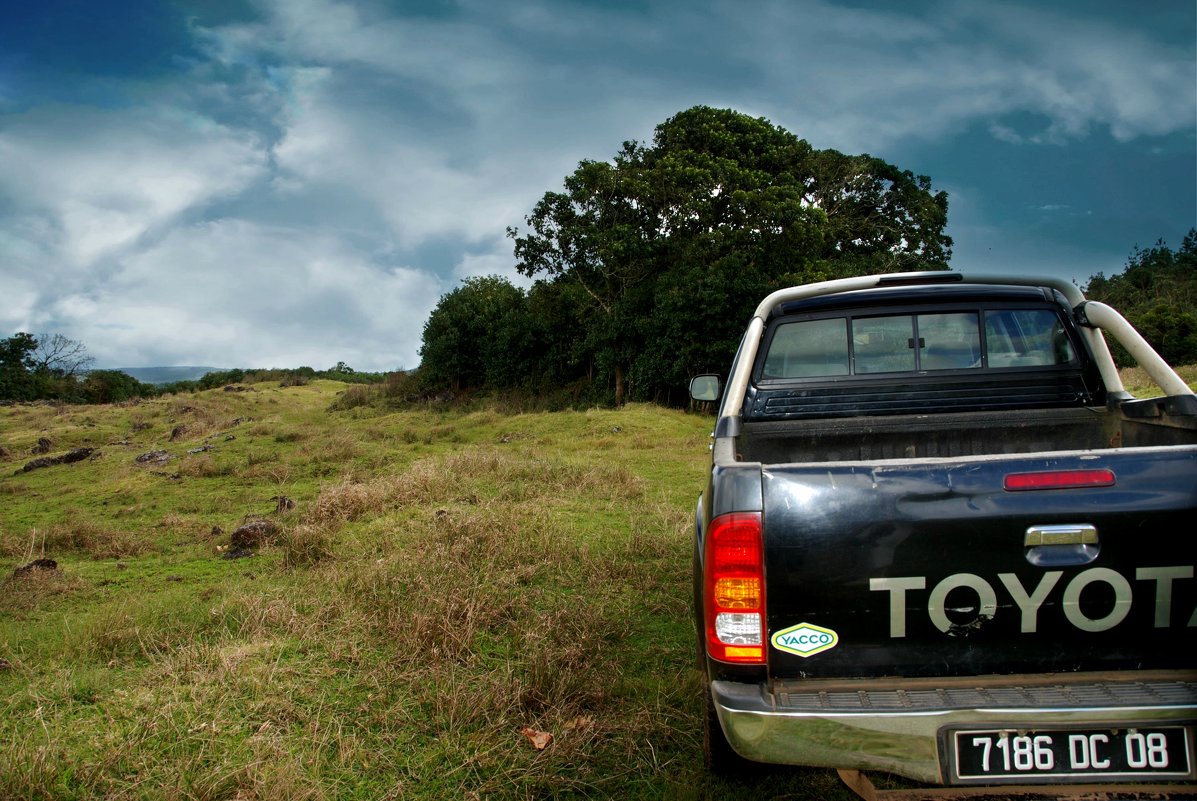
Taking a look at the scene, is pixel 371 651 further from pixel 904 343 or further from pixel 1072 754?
pixel 904 343

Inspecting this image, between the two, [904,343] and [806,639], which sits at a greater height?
[904,343]

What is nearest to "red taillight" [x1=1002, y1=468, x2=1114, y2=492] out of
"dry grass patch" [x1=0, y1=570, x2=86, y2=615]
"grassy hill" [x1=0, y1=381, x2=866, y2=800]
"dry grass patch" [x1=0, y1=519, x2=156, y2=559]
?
"grassy hill" [x1=0, y1=381, x2=866, y2=800]

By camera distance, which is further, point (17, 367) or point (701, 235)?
point (17, 367)

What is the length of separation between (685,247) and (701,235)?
1177 millimetres

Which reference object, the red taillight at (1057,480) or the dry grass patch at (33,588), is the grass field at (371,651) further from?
the red taillight at (1057,480)

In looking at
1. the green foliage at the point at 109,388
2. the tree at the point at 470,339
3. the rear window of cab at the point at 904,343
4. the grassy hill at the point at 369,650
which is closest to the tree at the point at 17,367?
the green foliage at the point at 109,388

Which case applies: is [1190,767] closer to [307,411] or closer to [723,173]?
[723,173]

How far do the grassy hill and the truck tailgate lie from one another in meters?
1.16

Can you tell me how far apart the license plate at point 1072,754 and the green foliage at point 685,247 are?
19.5 metres

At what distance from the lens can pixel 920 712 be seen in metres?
1.87

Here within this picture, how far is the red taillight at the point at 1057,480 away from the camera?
6.30ft

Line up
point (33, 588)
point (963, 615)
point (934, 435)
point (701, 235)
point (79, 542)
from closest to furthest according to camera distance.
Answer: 1. point (963, 615)
2. point (934, 435)
3. point (33, 588)
4. point (79, 542)
5. point (701, 235)

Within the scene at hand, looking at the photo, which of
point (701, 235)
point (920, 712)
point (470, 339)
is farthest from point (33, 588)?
point (470, 339)

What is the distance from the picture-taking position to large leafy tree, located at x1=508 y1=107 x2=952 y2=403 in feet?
70.5
